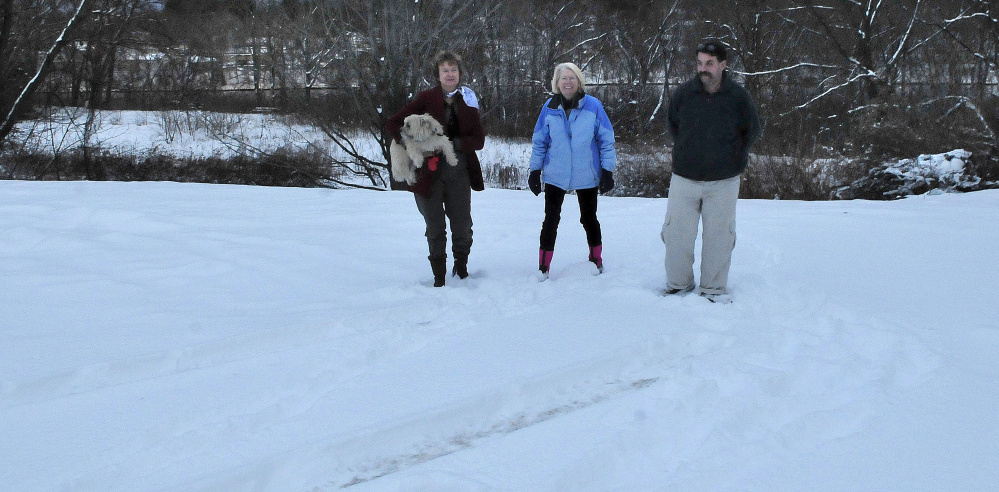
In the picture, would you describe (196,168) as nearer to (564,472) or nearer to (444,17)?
(444,17)

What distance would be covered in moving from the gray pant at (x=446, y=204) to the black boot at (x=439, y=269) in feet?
0.10

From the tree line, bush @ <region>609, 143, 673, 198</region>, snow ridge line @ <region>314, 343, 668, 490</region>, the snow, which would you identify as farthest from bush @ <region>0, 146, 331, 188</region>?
snow ridge line @ <region>314, 343, 668, 490</region>

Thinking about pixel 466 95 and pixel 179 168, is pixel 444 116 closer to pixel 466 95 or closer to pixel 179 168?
pixel 466 95

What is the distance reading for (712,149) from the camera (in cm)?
442

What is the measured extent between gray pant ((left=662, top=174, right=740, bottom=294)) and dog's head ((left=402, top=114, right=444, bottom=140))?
1.59m

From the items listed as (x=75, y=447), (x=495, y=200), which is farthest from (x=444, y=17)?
(x=75, y=447)

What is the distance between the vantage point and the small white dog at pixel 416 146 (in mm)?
4738

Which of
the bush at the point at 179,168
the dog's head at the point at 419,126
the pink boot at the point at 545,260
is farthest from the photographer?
the bush at the point at 179,168

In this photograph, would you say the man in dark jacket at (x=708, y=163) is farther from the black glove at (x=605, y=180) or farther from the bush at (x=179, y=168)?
the bush at (x=179, y=168)

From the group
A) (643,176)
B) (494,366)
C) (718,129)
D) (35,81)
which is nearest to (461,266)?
(494,366)

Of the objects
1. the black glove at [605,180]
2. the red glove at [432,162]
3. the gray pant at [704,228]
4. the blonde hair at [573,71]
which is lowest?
the gray pant at [704,228]

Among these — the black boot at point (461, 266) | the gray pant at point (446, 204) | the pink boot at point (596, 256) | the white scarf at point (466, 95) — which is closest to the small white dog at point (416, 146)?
the gray pant at point (446, 204)

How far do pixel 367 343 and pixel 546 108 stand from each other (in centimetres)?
215

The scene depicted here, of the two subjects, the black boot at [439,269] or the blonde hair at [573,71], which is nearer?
the blonde hair at [573,71]
